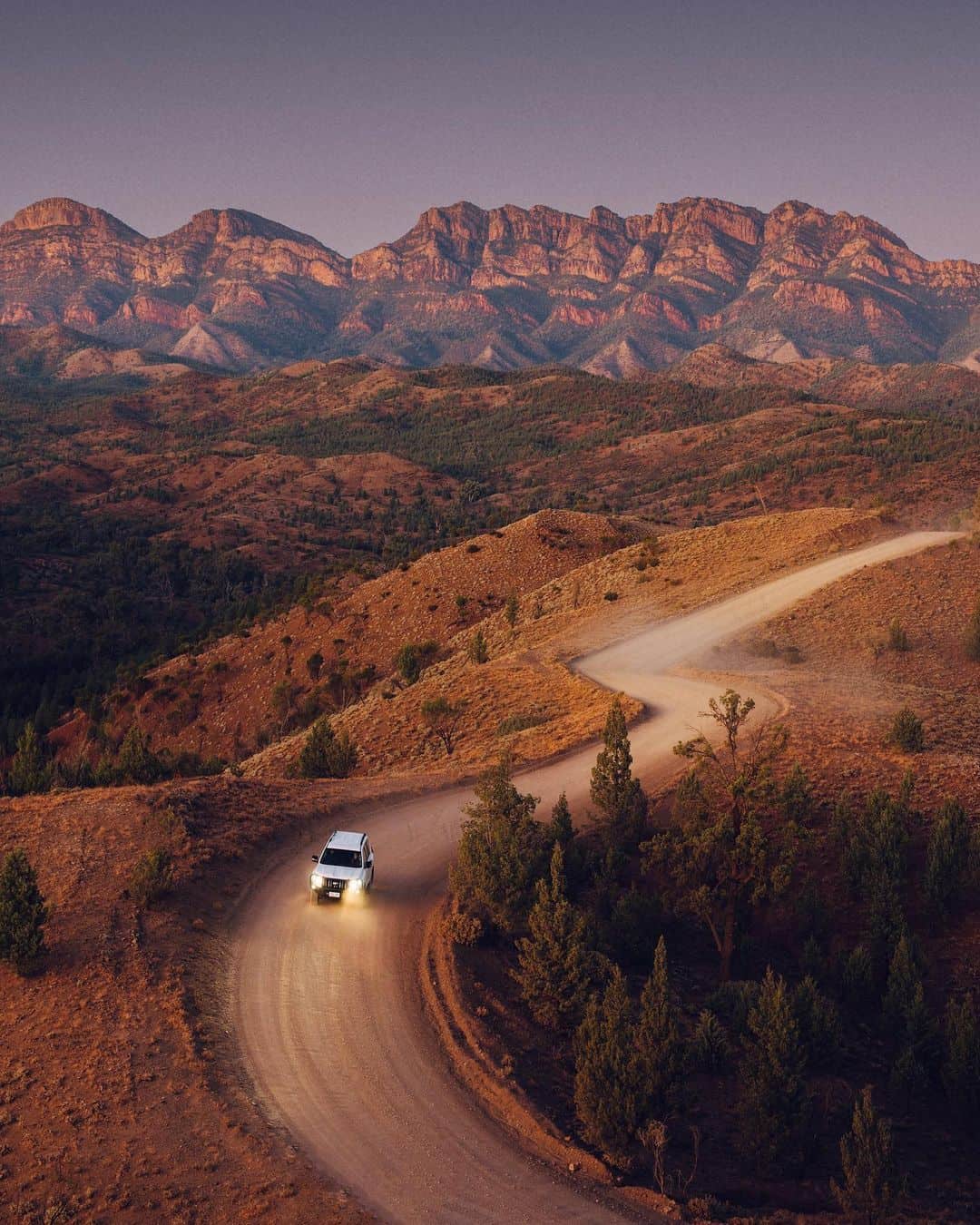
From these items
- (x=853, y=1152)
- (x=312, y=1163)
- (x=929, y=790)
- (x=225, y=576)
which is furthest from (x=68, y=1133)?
(x=225, y=576)

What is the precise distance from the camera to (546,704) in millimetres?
32531

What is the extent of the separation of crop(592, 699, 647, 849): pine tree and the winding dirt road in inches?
77.3

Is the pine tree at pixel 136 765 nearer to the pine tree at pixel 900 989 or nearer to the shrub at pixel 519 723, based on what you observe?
the shrub at pixel 519 723

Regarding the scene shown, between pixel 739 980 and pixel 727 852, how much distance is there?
8.88 feet

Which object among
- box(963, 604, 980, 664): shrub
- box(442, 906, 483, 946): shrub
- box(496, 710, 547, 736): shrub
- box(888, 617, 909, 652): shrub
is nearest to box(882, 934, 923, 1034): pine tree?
box(442, 906, 483, 946): shrub

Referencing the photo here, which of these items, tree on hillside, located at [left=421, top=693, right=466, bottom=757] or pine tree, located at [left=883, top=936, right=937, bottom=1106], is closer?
pine tree, located at [left=883, top=936, right=937, bottom=1106]

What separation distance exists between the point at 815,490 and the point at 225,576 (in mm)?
77377

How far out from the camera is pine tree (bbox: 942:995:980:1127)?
15602 millimetres

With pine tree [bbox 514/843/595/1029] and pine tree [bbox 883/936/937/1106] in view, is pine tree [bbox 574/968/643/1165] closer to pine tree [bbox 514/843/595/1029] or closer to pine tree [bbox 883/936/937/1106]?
pine tree [bbox 514/843/595/1029]

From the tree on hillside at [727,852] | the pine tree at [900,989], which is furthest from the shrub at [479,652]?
the pine tree at [900,989]

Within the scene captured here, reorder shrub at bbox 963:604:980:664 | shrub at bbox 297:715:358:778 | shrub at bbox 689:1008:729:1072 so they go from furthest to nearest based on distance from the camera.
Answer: shrub at bbox 963:604:980:664
shrub at bbox 297:715:358:778
shrub at bbox 689:1008:729:1072

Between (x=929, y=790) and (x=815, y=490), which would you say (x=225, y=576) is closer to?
(x=815, y=490)

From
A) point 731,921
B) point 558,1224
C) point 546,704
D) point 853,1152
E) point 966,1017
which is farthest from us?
point 546,704

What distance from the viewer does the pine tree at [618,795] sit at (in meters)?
21.7
